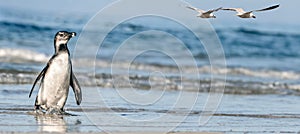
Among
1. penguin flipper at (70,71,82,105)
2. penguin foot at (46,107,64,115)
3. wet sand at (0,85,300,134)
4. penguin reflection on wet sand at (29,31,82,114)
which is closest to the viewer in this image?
wet sand at (0,85,300,134)

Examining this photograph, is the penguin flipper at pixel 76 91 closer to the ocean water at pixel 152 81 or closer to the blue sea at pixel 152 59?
the ocean water at pixel 152 81

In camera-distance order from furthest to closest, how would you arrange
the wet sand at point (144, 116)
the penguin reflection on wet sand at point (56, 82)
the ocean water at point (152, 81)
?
the penguin reflection on wet sand at point (56, 82) → the ocean water at point (152, 81) → the wet sand at point (144, 116)

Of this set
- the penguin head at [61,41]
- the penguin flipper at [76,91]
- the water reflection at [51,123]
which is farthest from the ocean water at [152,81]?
the penguin head at [61,41]

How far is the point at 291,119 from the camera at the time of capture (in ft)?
34.7

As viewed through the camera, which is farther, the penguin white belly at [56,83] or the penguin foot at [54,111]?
the penguin white belly at [56,83]

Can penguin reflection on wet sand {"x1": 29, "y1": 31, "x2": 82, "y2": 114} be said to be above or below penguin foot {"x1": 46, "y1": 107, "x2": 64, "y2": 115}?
above

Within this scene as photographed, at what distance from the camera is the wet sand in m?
8.96

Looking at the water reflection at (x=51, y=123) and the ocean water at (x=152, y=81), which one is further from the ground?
the ocean water at (x=152, y=81)

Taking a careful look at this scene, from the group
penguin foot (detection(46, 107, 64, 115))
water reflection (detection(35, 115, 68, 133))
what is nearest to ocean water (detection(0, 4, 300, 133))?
water reflection (detection(35, 115, 68, 133))

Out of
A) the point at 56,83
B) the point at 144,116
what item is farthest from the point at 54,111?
the point at 144,116

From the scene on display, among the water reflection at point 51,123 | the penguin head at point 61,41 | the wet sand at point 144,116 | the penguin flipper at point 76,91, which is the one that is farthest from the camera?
the penguin flipper at point 76,91

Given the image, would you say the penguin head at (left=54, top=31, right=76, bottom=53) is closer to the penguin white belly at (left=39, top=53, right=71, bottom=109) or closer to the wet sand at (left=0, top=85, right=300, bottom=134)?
the penguin white belly at (left=39, top=53, right=71, bottom=109)

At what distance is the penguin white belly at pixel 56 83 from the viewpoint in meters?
10.3

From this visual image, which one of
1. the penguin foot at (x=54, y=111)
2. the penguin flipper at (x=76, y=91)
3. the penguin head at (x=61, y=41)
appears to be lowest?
the penguin foot at (x=54, y=111)
